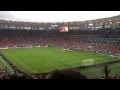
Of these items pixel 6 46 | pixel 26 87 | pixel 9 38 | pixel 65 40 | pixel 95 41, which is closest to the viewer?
pixel 26 87

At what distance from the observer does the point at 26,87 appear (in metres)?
3.33

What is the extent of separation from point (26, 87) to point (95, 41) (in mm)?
52840

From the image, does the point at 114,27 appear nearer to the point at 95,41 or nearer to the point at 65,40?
the point at 95,41

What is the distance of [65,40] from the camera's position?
63844 mm
